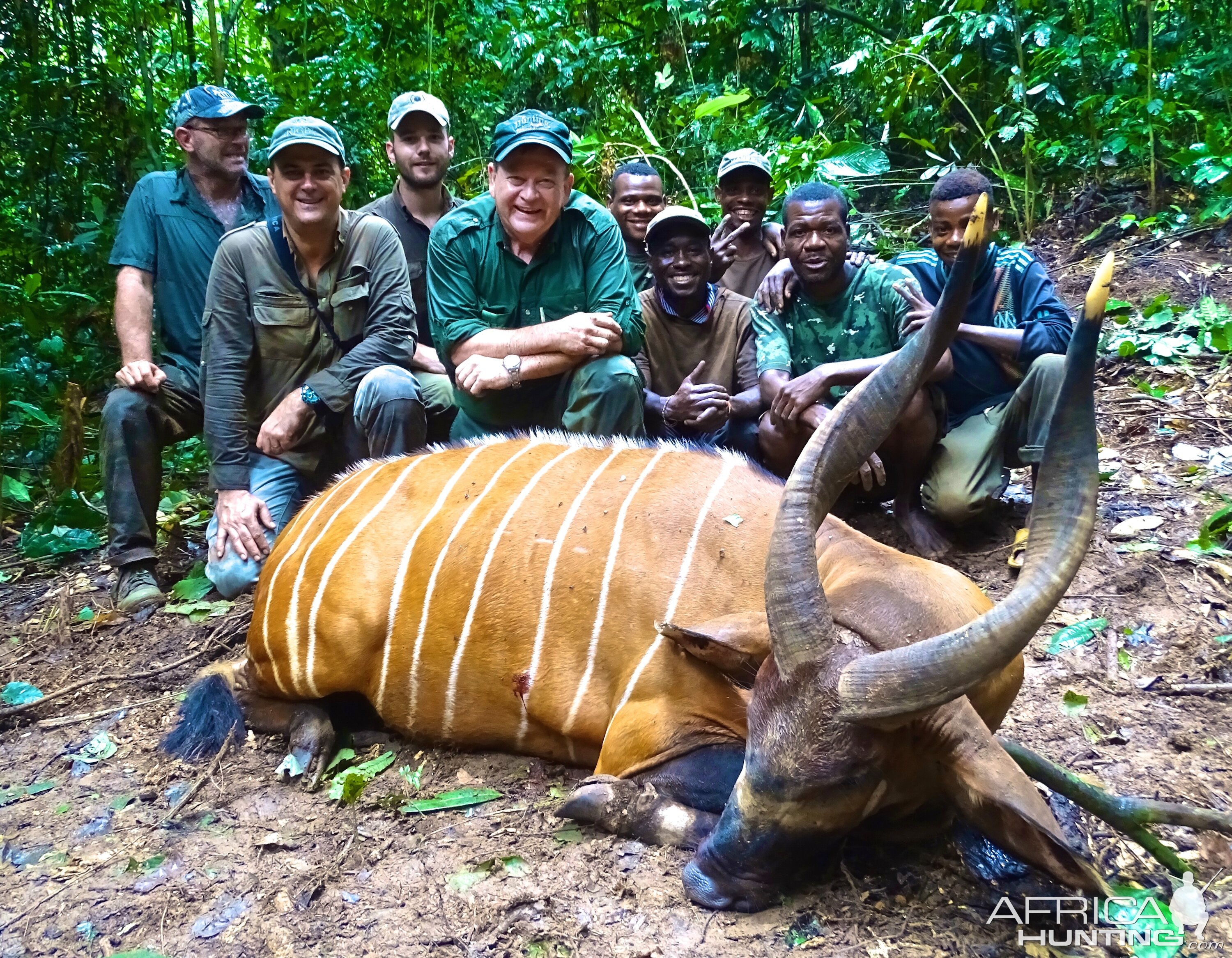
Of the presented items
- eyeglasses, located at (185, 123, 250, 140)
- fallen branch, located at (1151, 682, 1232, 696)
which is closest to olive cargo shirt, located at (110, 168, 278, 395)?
eyeglasses, located at (185, 123, 250, 140)

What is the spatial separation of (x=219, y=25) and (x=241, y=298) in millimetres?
6404

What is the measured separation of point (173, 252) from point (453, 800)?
3.82 metres

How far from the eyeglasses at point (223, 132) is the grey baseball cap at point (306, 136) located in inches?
44.4

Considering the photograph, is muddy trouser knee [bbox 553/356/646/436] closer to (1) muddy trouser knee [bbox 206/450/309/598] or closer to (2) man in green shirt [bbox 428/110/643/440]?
(2) man in green shirt [bbox 428/110/643/440]

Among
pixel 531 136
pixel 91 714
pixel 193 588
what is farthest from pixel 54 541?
pixel 531 136

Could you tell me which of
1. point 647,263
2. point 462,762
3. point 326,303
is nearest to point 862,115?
point 647,263

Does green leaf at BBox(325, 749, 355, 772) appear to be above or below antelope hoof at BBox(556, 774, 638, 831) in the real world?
below

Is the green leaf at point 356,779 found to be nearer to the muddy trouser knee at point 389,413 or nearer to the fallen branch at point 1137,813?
the muddy trouser knee at point 389,413

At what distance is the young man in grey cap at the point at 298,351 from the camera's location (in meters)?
4.46

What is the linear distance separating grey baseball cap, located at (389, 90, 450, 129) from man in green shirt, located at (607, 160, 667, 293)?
1.24m

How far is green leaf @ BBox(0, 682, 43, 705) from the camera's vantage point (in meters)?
3.97

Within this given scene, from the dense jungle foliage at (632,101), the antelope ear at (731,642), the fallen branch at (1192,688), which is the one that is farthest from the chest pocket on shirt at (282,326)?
the fallen branch at (1192,688)

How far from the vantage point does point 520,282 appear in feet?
14.8

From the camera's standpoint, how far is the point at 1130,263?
6.88 m
